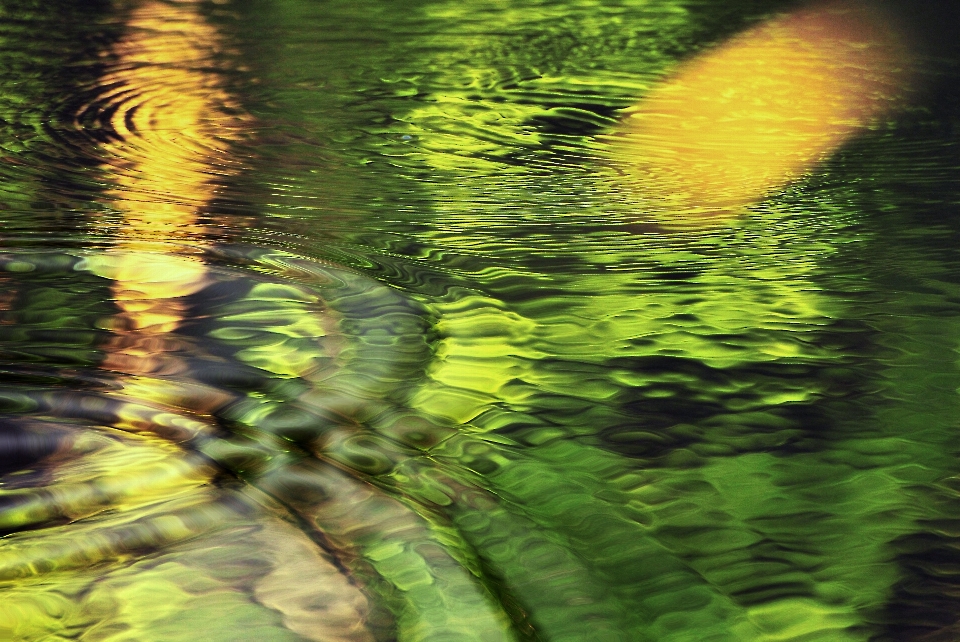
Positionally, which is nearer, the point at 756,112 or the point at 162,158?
the point at 162,158

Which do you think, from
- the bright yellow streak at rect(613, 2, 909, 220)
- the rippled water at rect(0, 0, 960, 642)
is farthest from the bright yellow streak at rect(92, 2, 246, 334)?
the bright yellow streak at rect(613, 2, 909, 220)

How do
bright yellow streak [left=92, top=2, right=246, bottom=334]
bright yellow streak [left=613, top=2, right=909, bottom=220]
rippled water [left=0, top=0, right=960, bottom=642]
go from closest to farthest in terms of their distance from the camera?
rippled water [left=0, top=0, right=960, bottom=642] → bright yellow streak [left=92, top=2, right=246, bottom=334] → bright yellow streak [left=613, top=2, right=909, bottom=220]

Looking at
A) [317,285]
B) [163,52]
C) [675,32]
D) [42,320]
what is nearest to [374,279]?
[317,285]

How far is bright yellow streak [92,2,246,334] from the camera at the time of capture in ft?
2.38

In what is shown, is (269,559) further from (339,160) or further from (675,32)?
(675,32)

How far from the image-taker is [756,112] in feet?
4.12

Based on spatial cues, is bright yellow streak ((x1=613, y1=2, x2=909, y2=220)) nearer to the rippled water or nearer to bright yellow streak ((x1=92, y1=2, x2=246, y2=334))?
the rippled water

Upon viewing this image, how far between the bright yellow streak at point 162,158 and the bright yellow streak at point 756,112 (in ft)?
1.43

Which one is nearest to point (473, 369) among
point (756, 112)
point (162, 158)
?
point (162, 158)

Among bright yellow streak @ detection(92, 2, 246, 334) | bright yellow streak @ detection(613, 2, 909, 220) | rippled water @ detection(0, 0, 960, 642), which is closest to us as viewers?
rippled water @ detection(0, 0, 960, 642)

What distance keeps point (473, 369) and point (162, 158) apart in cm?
57

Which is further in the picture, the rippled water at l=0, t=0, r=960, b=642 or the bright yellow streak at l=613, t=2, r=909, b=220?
the bright yellow streak at l=613, t=2, r=909, b=220

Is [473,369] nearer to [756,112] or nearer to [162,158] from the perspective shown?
[162,158]

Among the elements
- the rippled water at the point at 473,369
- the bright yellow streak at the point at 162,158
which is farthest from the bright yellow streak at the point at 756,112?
the bright yellow streak at the point at 162,158
